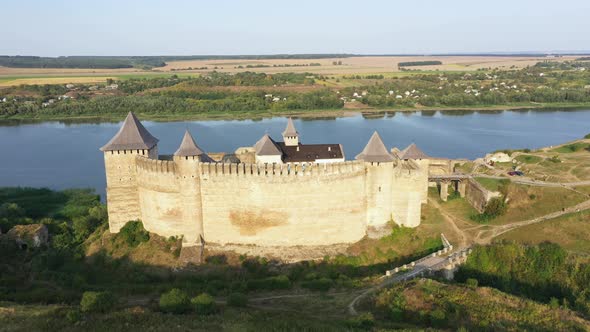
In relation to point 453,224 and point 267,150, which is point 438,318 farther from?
point 267,150

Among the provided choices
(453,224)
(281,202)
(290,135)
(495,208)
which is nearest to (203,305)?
(281,202)

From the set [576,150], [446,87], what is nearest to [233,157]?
[576,150]

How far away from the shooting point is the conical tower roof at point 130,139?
54.9 feet

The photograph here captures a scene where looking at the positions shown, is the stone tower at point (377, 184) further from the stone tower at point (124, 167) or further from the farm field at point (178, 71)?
the farm field at point (178, 71)

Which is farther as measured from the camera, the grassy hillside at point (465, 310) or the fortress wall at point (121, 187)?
the fortress wall at point (121, 187)

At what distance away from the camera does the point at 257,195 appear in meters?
15.8

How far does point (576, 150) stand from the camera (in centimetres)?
2578

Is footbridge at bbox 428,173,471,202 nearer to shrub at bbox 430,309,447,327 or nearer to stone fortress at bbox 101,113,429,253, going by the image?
stone fortress at bbox 101,113,429,253

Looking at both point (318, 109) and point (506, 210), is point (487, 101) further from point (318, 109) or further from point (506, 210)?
point (506, 210)

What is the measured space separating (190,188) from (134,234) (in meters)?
3.13

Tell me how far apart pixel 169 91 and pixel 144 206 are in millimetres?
53043

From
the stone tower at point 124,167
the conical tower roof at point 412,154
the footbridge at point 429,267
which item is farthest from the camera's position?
the conical tower roof at point 412,154

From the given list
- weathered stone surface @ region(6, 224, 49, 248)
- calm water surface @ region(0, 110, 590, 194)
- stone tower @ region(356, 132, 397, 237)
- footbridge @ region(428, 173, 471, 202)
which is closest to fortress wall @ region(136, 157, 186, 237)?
weathered stone surface @ region(6, 224, 49, 248)

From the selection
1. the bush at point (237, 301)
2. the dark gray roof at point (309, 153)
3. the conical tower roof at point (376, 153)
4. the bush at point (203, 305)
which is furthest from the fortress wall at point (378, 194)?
the bush at point (203, 305)
